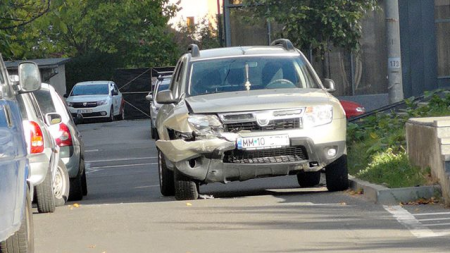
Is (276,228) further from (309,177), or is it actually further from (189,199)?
(309,177)

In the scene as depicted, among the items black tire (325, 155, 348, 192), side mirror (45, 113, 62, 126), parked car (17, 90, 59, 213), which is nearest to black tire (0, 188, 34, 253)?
parked car (17, 90, 59, 213)

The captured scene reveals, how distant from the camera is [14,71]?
143 feet

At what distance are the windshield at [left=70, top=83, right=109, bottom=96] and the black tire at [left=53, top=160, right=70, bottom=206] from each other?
107 feet

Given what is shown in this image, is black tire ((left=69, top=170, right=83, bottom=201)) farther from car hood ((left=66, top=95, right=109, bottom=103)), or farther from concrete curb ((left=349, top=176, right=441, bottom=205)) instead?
car hood ((left=66, top=95, right=109, bottom=103))

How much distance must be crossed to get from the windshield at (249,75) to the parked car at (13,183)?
5162 mm

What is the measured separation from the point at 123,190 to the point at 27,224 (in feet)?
28.0

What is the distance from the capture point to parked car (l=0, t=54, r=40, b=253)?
7.44m

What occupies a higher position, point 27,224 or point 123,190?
point 27,224

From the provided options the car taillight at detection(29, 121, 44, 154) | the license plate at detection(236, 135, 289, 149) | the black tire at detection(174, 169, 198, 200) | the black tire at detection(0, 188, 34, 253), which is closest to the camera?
the black tire at detection(0, 188, 34, 253)

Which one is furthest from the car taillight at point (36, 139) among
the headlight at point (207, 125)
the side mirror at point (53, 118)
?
the side mirror at point (53, 118)

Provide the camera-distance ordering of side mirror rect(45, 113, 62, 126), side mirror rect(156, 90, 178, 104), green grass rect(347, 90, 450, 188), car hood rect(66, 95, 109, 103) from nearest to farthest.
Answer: green grass rect(347, 90, 450, 188) → side mirror rect(156, 90, 178, 104) → side mirror rect(45, 113, 62, 126) → car hood rect(66, 95, 109, 103)

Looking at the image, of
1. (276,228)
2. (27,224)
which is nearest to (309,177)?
(276,228)

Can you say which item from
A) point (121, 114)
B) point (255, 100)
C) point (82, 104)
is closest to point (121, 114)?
point (121, 114)

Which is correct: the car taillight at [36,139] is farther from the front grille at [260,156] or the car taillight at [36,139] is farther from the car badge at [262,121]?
the car badge at [262,121]
